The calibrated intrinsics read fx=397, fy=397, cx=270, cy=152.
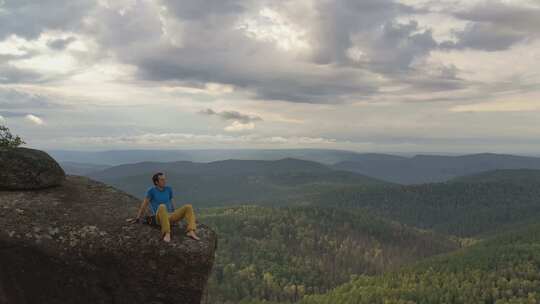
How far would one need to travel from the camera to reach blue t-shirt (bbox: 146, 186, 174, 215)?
2550 cm

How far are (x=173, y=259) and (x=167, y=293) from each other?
2.51 m

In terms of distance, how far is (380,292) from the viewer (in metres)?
194

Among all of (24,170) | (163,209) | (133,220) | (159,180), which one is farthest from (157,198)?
(24,170)

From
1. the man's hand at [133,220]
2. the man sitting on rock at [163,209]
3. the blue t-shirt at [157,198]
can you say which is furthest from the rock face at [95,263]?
the blue t-shirt at [157,198]

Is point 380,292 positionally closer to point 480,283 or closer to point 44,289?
point 480,283

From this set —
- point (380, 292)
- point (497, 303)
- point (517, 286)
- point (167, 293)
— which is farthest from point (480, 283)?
point (167, 293)

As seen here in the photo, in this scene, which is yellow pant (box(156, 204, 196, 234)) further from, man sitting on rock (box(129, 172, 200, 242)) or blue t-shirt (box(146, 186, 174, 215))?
blue t-shirt (box(146, 186, 174, 215))

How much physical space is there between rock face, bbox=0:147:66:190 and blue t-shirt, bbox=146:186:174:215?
8.71 m

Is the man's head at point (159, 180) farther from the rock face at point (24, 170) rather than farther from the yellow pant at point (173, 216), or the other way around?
the rock face at point (24, 170)

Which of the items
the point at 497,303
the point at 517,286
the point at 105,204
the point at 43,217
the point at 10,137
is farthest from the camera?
the point at 517,286

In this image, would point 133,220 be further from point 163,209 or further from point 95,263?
point 95,263

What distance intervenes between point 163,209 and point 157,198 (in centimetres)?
139

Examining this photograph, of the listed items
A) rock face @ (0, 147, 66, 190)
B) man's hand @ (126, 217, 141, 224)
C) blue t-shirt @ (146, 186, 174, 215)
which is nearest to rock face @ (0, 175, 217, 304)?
man's hand @ (126, 217, 141, 224)

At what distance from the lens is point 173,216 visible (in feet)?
83.9
